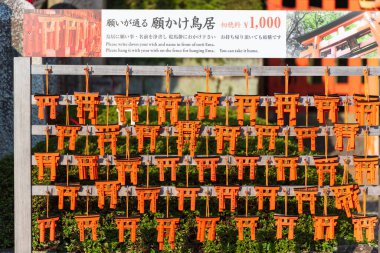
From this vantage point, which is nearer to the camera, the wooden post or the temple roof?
the wooden post

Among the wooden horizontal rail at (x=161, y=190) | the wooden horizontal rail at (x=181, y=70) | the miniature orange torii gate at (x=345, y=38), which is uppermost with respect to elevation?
the miniature orange torii gate at (x=345, y=38)

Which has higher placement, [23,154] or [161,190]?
[23,154]

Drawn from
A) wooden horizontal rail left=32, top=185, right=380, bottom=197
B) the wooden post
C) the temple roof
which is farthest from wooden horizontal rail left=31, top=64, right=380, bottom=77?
wooden horizontal rail left=32, top=185, right=380, bottom=197

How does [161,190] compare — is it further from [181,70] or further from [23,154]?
[23,154]

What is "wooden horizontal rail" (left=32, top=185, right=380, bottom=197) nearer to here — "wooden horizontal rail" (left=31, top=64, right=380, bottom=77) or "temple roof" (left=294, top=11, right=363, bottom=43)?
"wooden horizontal rail" (left=31, top=64, right=380, bottom=77)

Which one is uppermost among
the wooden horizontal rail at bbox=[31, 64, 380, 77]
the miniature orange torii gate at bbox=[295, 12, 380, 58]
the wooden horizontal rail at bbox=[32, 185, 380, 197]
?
the miniature orange torii gate at bbox=[295, 12, 380, 58]

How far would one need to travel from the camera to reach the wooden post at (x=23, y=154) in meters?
9.56

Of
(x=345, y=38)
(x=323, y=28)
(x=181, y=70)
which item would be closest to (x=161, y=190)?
(x=181, y=70)

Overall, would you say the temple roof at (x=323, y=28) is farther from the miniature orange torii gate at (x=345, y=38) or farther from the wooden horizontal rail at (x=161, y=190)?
the wooden horizontal rail at (x=161, y=190)

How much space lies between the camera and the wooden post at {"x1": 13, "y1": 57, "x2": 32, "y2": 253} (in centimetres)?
956

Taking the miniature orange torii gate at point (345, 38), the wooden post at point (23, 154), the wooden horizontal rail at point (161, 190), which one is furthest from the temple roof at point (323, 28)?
the wooden post at point (23, 154)

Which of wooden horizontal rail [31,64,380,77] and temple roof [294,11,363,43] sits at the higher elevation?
temple roof [294,11,363,43]

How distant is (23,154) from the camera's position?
377 inches

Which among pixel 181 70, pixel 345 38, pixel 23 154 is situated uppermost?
pixel 345 38
